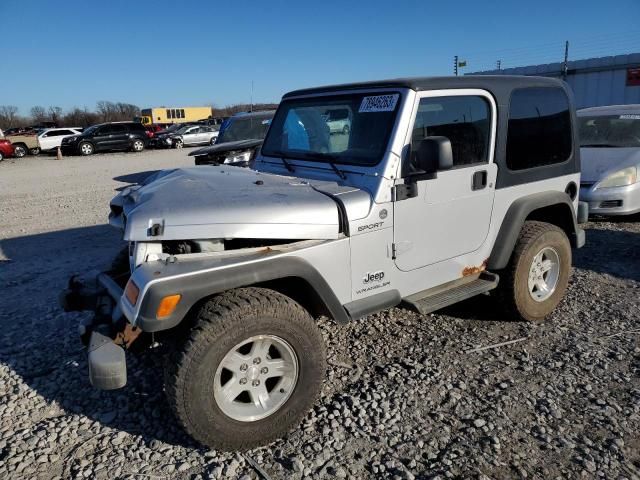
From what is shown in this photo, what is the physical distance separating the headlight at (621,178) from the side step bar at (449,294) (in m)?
3.98

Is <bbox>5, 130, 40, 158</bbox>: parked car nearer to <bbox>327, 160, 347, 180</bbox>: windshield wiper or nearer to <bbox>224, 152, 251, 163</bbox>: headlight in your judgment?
<bbox>224, 152, 251, 163</bbox>: headlight

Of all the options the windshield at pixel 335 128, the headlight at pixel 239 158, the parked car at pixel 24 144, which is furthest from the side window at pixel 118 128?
the windshield at pixel 335 128

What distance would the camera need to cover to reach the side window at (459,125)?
132 inches

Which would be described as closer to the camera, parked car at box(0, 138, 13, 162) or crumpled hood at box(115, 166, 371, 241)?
crumpled hood at box(115, 166, 371, 241)

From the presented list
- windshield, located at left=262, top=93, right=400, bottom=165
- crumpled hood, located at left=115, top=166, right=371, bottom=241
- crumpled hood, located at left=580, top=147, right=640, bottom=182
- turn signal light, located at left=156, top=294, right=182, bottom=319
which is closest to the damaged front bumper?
turn signal light, located at left=156, top=294, right=182, bottom=319

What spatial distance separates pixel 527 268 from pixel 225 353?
261cm

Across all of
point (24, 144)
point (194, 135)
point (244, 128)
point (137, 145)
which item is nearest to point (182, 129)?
point (194, 135)

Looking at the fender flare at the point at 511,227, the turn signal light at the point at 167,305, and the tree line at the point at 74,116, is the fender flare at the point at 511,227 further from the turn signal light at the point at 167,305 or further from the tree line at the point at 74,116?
the tree line at the point at 74,116

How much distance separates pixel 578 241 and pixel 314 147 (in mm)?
2572

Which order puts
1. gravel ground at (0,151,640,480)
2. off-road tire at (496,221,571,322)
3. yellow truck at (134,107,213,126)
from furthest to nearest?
yellow truck at (134,107,213,126), off-road tire at (496,221,571,322), gravel ground at (0,151,640,480)

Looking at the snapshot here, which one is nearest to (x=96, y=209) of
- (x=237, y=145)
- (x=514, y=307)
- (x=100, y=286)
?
(x=237, y=145)

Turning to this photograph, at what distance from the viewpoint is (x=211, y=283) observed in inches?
99.4

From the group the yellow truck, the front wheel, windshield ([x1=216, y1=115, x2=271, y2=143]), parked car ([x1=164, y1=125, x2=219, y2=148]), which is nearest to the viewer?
windshield ([x1=216, y1=115, x2=271, y2=143])

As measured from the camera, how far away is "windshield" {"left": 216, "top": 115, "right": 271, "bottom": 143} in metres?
12.0
